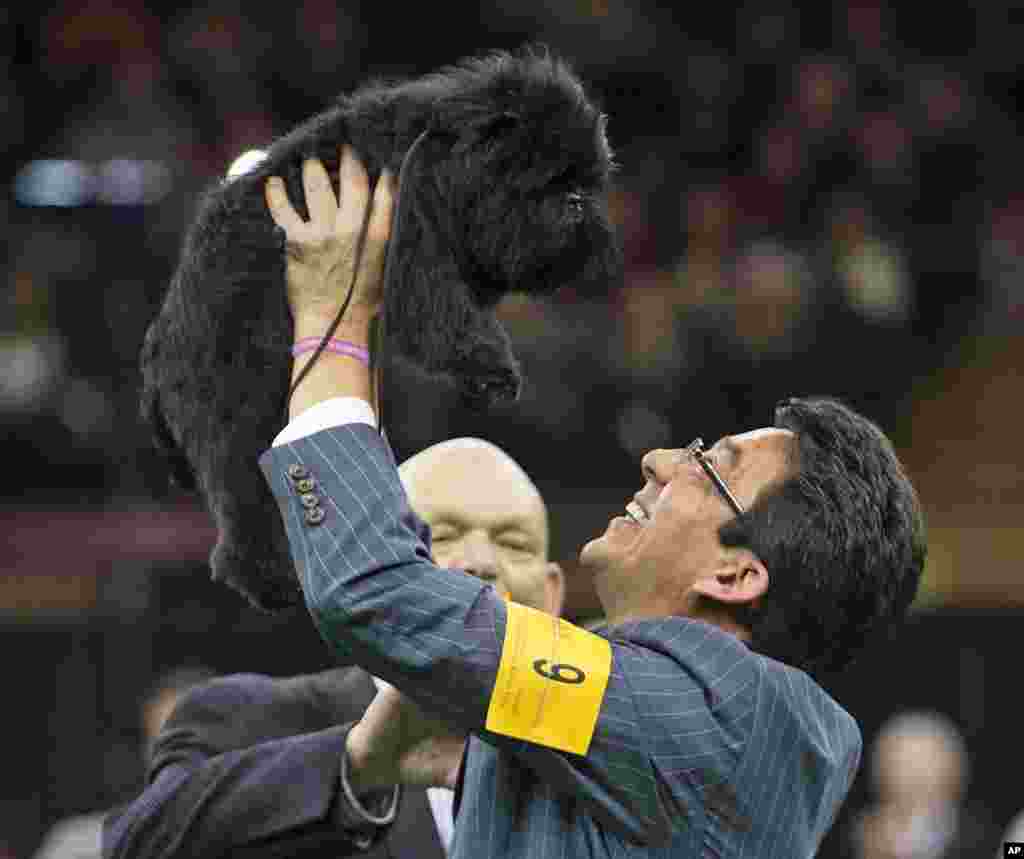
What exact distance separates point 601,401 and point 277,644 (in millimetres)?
1296

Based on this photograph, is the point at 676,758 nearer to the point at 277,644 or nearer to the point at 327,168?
the point at 327,168

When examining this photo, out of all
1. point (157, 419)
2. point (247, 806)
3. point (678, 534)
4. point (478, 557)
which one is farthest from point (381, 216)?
point (478, 557)

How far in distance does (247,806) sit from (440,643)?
2.30 ft

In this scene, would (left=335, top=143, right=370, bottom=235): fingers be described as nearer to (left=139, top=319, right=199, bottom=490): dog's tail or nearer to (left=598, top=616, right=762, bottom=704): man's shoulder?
(left=139, top=319, right=199, bottom=490): dog's tail

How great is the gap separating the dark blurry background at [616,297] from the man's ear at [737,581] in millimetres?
3286

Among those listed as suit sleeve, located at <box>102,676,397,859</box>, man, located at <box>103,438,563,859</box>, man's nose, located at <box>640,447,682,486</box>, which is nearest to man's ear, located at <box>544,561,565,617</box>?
man, located at <box>103,438,563,859</box>

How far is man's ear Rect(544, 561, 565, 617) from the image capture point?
3.34 meters

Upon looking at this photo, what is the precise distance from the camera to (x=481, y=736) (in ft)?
7.02

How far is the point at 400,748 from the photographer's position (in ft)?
8.46

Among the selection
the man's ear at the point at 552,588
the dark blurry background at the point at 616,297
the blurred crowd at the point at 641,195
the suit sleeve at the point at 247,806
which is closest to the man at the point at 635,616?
the suit sleeve at the point at 247,806

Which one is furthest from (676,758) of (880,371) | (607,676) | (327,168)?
(880,371)

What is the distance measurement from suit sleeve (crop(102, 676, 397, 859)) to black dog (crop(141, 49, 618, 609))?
445mm

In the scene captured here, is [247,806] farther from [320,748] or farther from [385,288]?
[385,288]

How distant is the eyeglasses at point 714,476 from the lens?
239 cm
